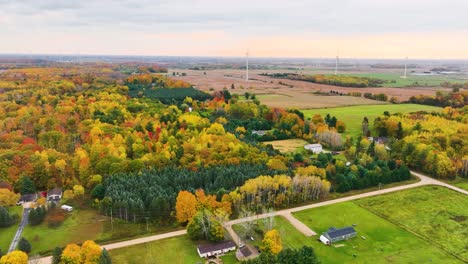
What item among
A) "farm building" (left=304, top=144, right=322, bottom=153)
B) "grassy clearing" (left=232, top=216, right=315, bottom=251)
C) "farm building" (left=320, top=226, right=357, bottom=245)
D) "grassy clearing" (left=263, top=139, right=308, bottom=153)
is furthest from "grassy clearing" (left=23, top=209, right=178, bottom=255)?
"farm building" (left=304, top=144, right=322, bottom=153)

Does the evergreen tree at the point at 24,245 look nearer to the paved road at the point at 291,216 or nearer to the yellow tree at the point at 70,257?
the paved road at the point at 291,216

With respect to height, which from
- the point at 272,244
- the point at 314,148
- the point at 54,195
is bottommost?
the point at 54,195

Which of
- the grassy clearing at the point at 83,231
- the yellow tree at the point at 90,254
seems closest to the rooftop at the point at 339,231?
the grassy clearing at the point at 83,231

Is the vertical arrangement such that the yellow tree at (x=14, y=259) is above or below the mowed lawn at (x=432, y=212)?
above

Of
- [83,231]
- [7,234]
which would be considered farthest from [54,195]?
[83,231]

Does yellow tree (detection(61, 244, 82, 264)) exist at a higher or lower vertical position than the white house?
lower

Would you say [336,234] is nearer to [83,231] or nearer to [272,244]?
[272,244]

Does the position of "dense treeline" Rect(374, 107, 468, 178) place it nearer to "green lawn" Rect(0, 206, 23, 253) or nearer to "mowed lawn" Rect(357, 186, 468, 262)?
"mowed lawn" Rect(357, 186, 468, 262)
